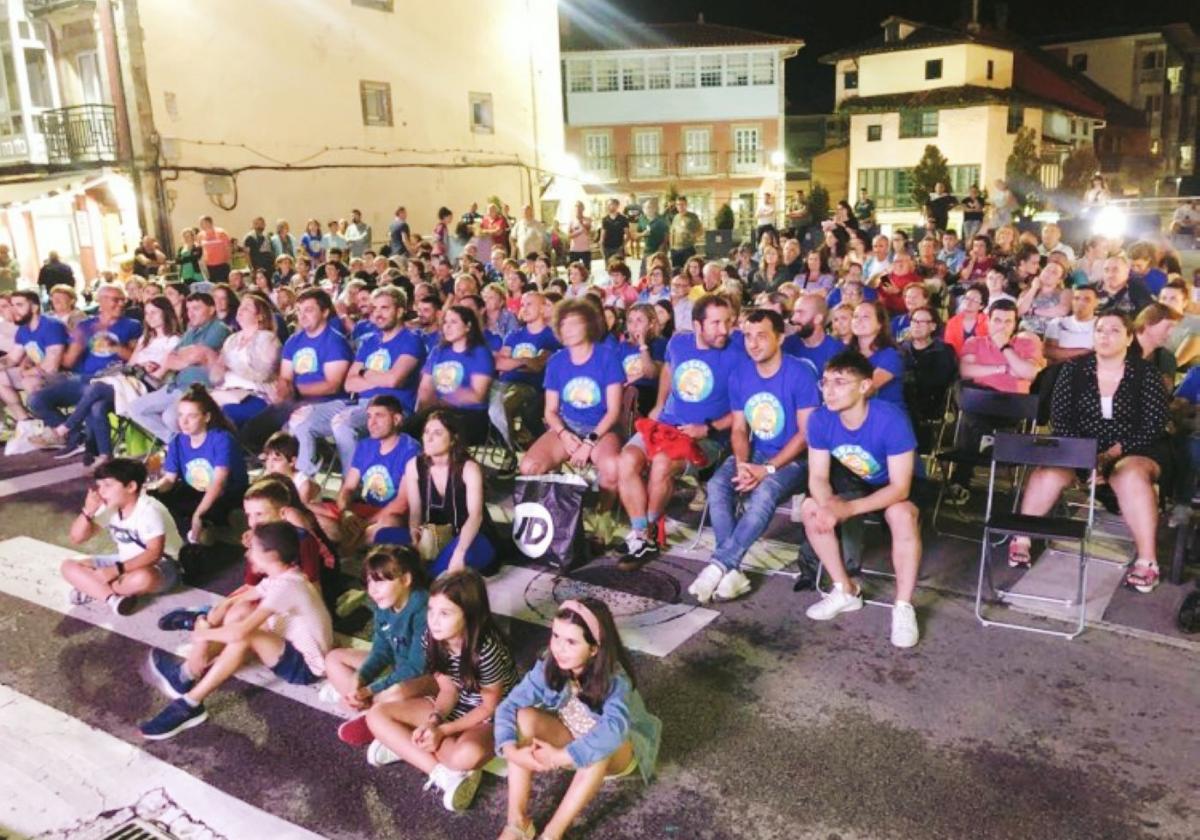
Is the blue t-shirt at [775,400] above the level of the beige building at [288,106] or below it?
below

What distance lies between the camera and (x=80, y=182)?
20219mm

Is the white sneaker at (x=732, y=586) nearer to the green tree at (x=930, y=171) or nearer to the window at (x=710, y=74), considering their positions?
the green tree at (x=930, y=171)

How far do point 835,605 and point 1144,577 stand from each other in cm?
169

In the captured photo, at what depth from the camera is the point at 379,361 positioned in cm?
765

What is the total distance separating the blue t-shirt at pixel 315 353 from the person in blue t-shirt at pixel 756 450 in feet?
10.9

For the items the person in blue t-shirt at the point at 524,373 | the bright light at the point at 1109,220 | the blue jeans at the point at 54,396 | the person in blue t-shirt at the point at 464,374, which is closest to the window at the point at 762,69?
the bright light at the point at 1109,220

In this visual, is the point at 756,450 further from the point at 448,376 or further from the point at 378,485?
the point at 448,376

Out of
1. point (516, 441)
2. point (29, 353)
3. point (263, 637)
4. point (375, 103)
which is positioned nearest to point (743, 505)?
point (516, 441)

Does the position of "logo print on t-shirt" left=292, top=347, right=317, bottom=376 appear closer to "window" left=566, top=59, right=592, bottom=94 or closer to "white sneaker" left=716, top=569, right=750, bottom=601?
"white sneaker" left=716, top=569, right=750, bottom=601

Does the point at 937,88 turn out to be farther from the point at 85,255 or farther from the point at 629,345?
the point at 629,345

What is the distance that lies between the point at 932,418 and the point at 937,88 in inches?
1511

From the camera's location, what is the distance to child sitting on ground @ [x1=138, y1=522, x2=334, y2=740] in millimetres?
4445

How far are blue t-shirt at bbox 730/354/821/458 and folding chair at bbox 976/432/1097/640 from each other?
110 cm

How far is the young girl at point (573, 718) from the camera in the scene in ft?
11.1
